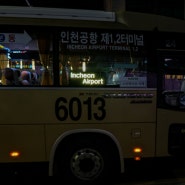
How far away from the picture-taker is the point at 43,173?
7.21m

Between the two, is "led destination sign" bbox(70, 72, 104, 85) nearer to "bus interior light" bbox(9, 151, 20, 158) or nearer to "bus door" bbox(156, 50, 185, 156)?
"bus door" bbox(156, 50, 185, 156)

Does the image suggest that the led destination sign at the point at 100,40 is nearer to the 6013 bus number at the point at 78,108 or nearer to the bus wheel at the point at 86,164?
the 6013 bus number at the point at 78,108

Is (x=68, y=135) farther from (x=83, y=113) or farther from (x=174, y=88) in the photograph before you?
(x=174, y=88)

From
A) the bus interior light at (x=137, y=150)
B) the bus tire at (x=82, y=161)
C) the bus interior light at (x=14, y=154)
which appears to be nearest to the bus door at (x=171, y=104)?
the bus interior light at (x=137, y=150)

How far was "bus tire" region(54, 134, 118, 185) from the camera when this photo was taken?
632 centimetres

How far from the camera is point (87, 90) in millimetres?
6219

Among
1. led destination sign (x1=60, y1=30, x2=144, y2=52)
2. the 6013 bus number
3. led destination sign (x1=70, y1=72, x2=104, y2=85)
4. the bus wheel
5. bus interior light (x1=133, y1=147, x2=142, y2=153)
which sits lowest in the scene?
the bus wheel

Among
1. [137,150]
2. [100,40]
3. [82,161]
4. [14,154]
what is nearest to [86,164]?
[82,161]

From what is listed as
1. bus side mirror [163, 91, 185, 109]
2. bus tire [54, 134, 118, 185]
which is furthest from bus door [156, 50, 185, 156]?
bus tire [54, 134, 118, 185]

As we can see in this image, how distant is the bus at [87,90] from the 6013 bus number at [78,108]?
2cm

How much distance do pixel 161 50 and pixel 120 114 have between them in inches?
49.9

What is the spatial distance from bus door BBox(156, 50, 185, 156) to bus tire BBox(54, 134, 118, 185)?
0.97 metres

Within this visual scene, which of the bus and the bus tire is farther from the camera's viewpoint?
the bus tire

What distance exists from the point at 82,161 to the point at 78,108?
87 cm
